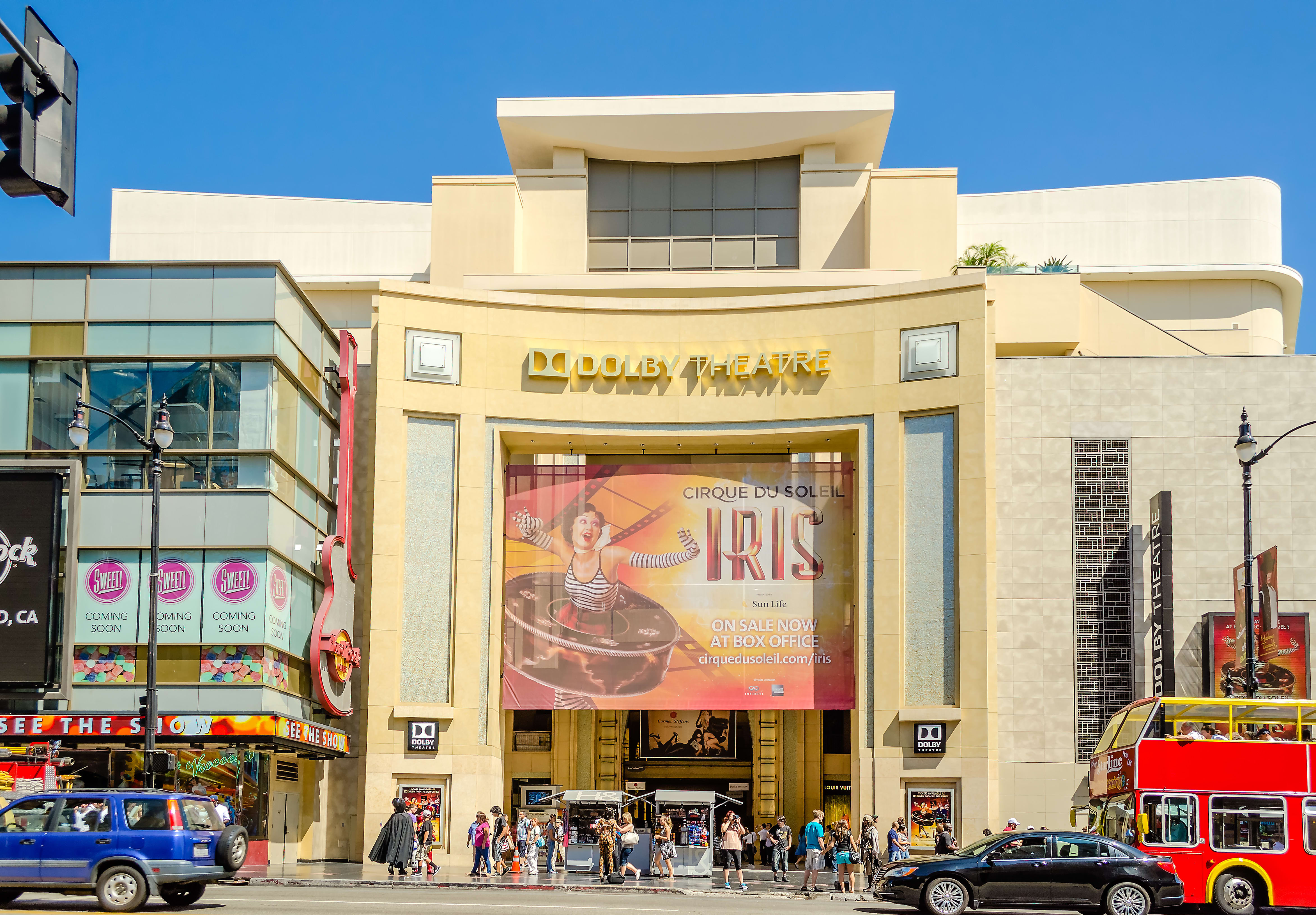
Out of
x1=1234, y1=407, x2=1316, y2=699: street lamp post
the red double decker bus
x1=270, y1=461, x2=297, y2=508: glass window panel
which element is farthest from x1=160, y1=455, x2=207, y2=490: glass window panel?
x1=1234, y1=407, x2=1316, y2=699: street lamp post

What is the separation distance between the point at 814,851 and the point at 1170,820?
8.64m

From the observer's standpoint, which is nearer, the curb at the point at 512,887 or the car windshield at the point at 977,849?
the car windshield at the point at 977,849

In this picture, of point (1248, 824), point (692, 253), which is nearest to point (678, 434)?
point (692, 253)

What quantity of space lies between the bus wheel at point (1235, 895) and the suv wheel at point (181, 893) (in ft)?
59.5

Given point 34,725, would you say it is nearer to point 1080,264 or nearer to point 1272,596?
point 1272,596

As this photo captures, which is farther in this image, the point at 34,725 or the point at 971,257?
the point at 971,257

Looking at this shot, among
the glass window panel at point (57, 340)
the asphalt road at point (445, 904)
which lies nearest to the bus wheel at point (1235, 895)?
the asphalt road at point (445, 904)

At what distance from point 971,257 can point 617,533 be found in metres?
21.1

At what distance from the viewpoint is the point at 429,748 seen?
40.8 meters

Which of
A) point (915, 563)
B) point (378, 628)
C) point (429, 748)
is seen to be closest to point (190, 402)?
point (378, 628)

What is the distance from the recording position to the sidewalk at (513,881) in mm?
30312

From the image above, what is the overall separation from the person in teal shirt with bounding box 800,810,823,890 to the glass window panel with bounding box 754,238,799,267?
74.2 feet

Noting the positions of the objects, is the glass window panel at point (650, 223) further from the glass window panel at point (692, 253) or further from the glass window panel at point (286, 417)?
the glass window panel at point (286, 417)

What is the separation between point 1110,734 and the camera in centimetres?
2984
